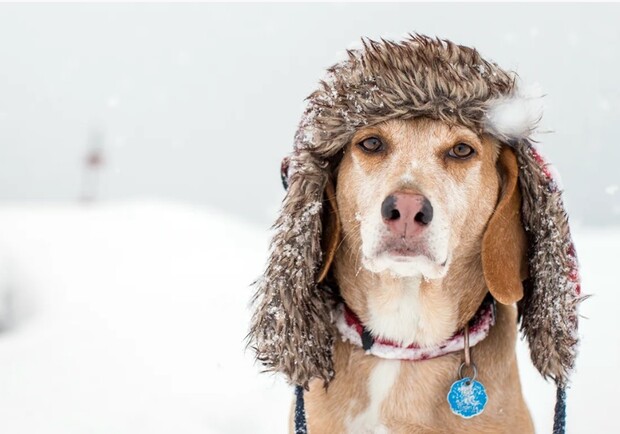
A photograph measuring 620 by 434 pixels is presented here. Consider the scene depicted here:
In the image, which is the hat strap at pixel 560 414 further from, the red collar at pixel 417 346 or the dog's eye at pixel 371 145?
the dog's eye at pixel 371 145

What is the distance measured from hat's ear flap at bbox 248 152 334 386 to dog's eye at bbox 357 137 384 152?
8.1 inches

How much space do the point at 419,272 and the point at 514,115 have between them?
29.4 inches

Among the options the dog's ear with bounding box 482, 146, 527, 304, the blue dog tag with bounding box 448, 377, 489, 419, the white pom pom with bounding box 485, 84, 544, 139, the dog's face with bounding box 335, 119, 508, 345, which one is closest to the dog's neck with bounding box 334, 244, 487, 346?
the dog's face with bounding box 335, 119, 508, 345

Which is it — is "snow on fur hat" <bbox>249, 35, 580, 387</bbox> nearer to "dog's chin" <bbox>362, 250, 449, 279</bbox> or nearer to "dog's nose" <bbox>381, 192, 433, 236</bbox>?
"dog's chin" <bbox>362, 250, 449, 279</bbox>

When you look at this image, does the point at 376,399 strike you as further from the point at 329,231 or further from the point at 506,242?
the point at 506,242

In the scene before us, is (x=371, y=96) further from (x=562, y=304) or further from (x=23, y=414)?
(x=23, y=414)

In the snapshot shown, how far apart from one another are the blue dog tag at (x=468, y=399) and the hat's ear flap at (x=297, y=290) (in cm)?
53

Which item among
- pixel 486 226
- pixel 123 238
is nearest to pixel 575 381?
pixel 486 226

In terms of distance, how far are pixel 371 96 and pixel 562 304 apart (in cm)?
118

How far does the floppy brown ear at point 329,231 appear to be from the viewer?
322 centimetres

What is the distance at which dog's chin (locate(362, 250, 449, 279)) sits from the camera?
281 cm

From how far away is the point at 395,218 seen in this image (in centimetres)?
275

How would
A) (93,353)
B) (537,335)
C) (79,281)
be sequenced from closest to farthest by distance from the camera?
(537,335) → (93,353) → (79,281)

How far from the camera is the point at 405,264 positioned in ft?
9.34
